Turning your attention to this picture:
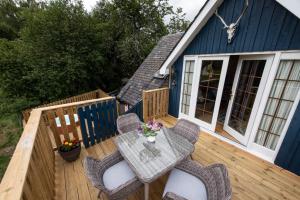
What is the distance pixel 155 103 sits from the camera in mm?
4562

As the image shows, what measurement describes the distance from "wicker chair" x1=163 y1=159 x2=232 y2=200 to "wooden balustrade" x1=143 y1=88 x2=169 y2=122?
254 centimetres

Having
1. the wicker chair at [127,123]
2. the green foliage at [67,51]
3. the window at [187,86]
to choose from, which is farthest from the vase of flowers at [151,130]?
the green foliage at [67,51]

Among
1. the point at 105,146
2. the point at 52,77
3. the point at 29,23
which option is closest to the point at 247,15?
the point at 105,146

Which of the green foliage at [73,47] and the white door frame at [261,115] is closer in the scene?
the white door frame at [261,115]

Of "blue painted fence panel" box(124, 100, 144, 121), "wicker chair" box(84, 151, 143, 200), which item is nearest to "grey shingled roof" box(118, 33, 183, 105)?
"blue painted fence panel" box(124, 100, 144, 121)

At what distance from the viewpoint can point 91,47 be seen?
A: 33.4ft

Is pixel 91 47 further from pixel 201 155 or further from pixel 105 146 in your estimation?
pixel 201 155

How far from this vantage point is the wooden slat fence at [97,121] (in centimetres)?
301

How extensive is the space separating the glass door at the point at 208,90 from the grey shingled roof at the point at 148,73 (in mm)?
2657

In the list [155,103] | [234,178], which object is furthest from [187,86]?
[234,178]

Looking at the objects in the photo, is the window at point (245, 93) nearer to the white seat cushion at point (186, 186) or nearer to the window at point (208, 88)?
the window at point (208, 88)

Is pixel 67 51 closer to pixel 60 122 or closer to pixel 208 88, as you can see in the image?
pixel 60 122

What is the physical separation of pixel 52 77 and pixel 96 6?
835 centimetres

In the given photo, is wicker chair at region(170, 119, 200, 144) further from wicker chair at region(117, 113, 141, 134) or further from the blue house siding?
the blue house siding
